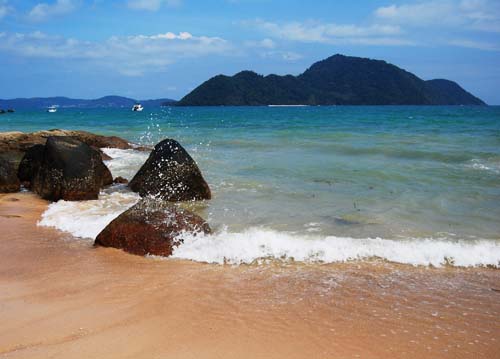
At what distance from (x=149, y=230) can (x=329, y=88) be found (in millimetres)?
155537

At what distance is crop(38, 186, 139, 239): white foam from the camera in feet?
21.6

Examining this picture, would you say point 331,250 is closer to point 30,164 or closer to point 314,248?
point 314,248

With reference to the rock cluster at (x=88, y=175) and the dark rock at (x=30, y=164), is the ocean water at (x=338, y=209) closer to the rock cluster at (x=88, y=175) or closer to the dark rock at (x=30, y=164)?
the rock cluster at (x=88, y=175)

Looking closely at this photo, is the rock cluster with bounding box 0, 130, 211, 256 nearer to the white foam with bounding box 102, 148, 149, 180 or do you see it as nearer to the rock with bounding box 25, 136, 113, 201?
the rock with bounding box 25, 136, 113, 201

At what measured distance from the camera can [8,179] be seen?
30.8ft

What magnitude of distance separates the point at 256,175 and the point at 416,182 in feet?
12.4

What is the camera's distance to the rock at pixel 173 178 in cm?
877

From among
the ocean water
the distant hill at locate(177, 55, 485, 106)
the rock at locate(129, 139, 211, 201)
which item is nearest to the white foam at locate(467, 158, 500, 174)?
the ocean water

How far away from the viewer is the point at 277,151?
1733 centimetres

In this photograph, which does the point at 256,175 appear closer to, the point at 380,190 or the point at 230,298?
the point at 380,190

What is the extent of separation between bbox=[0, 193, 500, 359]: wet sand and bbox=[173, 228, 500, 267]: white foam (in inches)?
9.3

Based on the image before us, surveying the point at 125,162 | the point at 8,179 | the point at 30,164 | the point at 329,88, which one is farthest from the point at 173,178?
the point at 329,88

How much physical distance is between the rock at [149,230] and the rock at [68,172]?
116 inches

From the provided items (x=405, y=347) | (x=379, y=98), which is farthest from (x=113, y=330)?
(x=379, y=98)
